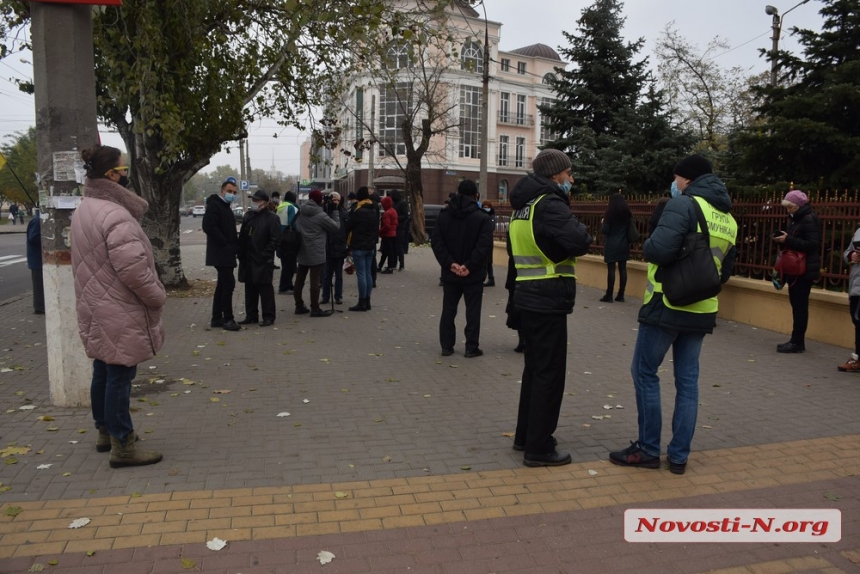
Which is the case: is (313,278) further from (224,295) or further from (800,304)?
(800,304)

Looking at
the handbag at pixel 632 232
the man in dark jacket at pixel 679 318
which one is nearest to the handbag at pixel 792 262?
the man in dark jacket at pixel 679 318

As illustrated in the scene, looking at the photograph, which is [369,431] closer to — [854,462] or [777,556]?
[777,556]

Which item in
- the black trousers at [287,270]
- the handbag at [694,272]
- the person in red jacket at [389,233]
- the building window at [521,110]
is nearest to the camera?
the handbag at [694,272]

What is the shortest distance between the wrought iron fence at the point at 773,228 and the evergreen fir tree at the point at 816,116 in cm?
199

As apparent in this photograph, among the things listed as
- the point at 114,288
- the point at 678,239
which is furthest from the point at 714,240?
the point at 114,288

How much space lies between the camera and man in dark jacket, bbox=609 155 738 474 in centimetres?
434

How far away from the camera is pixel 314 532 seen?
3.77 m

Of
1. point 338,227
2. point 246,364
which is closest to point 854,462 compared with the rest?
point 246,364

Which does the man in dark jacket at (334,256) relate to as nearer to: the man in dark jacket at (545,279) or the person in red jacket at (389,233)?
the person in red jacket at (389,233)

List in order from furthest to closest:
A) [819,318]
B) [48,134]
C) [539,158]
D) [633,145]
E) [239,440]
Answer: [633,145] → [819,318] → [48,134] → [239,440] → [539,158]

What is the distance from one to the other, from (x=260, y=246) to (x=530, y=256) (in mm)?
5949

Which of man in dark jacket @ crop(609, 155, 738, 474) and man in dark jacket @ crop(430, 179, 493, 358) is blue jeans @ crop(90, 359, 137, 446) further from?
man in dark jacket @ crop(430, 179, 493, 358)

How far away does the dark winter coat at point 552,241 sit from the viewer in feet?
14.6

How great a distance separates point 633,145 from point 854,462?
17.4m
